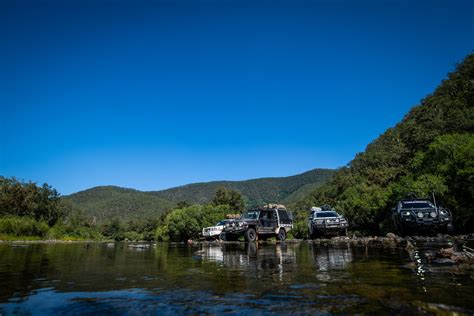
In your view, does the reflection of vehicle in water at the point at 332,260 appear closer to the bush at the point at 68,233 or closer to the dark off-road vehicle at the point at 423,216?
the dark off-road vehicle at the point at 423,216

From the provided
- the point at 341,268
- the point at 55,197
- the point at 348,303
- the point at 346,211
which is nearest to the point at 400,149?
the point at 346,211

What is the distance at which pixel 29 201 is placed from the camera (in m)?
84.3

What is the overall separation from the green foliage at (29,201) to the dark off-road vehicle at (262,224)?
75.4 metres

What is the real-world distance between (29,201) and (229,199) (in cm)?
5401

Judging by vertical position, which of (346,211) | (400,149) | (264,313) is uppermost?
(400,149)

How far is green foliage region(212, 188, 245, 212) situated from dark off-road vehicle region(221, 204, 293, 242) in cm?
8205

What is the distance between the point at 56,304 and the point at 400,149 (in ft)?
185

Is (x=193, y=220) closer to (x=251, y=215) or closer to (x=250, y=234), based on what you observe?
(x=251, y=215)

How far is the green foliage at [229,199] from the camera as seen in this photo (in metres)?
106

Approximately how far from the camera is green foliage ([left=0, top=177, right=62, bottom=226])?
267 ft

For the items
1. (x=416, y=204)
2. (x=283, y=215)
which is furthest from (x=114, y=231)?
(x=416, y=204)

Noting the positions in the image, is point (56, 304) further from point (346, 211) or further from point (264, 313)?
point (346, 211)

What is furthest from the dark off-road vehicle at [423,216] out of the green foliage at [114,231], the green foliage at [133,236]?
the green foliage at [114,231]

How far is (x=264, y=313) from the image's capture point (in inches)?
145
